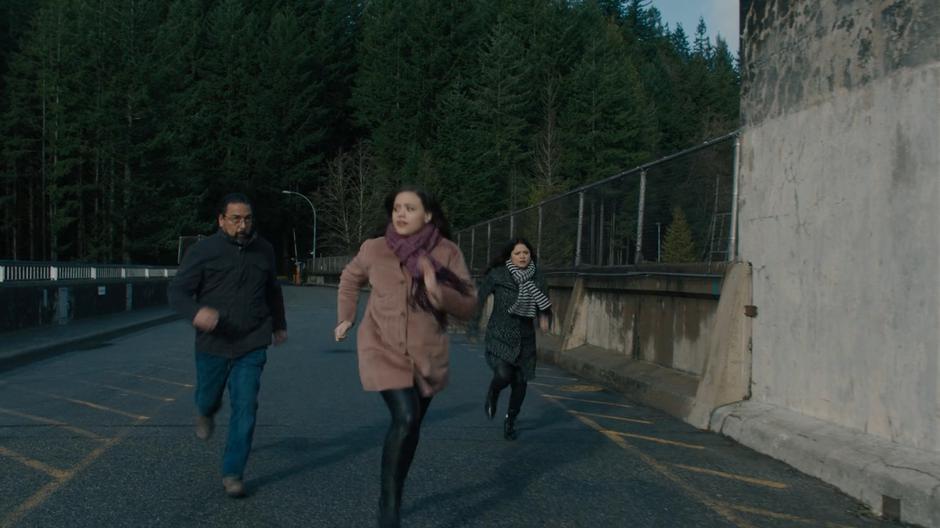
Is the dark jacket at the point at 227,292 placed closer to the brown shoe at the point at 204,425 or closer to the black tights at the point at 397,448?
the brown shoe at the point at 204,425

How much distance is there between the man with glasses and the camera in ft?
19.8

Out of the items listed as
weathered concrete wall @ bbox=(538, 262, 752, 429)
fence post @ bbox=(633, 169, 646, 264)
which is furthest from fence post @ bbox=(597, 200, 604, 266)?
fence post @ bbox=(633, 169, 646, 264)

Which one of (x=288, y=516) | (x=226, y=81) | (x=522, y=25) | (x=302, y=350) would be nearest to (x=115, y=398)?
(x=288, y=516)

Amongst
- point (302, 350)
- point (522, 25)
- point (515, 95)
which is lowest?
point (302, 350)

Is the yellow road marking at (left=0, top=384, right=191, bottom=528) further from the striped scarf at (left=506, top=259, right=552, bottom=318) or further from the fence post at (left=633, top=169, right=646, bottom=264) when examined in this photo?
the fence post at (left=633, top=169, right=646, bottom=264)

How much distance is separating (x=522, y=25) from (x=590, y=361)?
208ft

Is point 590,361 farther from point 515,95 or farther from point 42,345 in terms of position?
point 515,95

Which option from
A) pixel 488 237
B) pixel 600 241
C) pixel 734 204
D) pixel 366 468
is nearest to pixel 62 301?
pixel 488 237

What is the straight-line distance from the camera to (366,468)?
6.63m

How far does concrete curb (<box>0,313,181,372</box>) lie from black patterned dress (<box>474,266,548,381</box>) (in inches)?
291

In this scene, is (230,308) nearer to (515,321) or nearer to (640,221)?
(515,321)

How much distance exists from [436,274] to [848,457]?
3067 mm

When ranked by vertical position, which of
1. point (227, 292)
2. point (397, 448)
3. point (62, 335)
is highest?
point (227, 292)

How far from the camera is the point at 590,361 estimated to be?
12.9m
